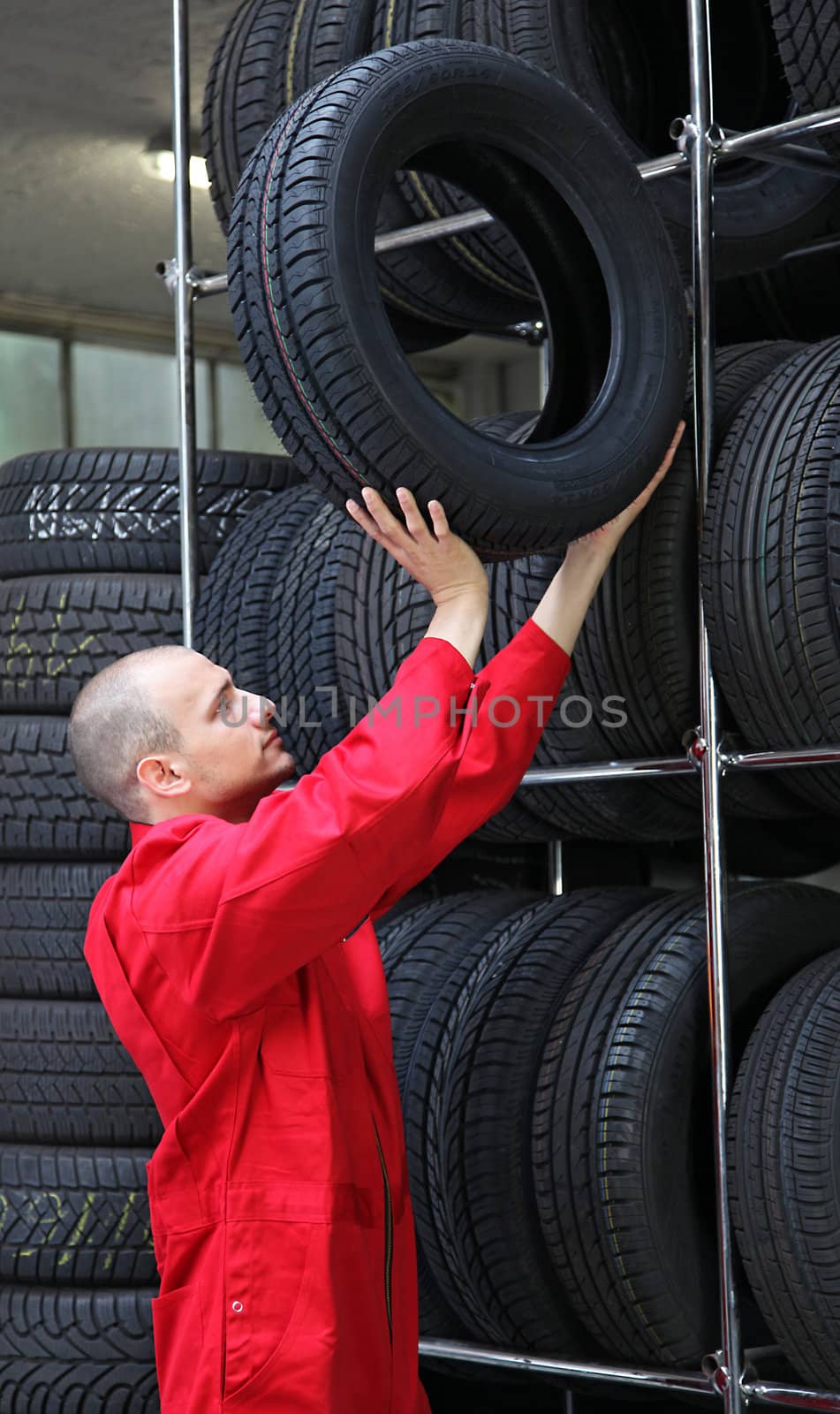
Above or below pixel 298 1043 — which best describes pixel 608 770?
above

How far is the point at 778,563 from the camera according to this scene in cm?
251

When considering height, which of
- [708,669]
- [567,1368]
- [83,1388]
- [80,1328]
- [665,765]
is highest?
[708,669]

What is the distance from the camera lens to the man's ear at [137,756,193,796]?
7.43ft

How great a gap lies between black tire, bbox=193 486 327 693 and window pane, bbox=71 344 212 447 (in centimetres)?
661

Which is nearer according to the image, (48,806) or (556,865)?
(48,806)

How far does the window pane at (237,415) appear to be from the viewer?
1038cm

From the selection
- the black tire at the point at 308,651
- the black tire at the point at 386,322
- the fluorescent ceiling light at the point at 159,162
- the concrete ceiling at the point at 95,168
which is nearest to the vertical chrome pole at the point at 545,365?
the black tire at the point at 386,322

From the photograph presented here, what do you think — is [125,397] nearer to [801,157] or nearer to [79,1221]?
[79,1221]

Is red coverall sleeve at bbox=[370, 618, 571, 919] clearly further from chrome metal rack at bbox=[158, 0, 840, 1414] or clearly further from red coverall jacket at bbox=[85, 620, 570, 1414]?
chrome metal rack at bbox=[158, 0, 840, 1414]

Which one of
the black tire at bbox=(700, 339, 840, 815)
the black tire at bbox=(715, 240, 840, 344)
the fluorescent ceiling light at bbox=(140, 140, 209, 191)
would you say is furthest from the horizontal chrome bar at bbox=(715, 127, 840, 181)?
the fluorescent ceiling light at bbox=(140, 140, 209, 191)

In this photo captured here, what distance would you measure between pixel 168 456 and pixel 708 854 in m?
1.66

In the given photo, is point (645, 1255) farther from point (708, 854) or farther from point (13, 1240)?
point (13, 1240)

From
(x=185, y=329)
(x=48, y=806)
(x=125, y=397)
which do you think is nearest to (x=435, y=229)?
(x=185, y=329)

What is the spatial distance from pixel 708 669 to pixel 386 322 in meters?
0.84
